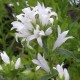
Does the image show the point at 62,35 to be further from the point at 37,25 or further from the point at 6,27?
the point at 6,27

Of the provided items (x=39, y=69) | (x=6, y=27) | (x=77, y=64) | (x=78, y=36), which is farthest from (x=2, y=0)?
(x=39, y=69)

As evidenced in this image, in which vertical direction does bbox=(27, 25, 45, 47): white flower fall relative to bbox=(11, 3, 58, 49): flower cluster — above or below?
below

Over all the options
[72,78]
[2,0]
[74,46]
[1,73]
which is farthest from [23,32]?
[2,0]

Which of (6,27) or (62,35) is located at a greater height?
(6,27)

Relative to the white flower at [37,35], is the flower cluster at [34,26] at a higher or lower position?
higher

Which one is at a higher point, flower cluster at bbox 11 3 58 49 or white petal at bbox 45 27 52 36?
flower cluster at bbox 11 3 58 49

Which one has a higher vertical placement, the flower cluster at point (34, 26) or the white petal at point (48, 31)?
the flower cluster at point (34, 26)

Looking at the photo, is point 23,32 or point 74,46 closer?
point 23,32

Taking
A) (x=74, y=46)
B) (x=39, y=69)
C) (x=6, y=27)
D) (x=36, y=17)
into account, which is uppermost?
Result: (x=6, y=27)

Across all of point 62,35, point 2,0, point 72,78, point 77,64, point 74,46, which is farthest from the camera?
point 2,0

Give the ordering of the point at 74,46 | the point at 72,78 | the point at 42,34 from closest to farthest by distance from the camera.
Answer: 1. the point at 42,34
2. the point at 72,78
3. the point at 74,46
